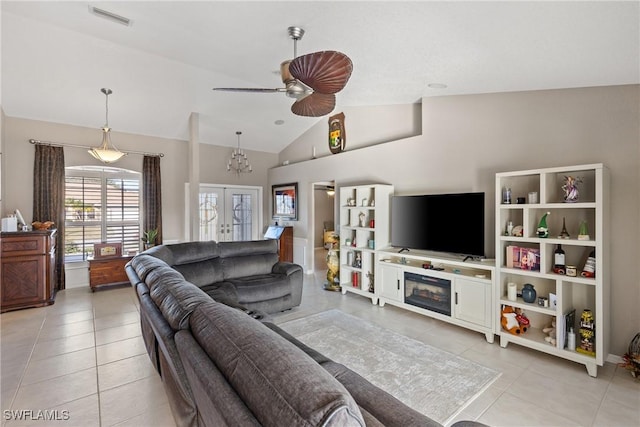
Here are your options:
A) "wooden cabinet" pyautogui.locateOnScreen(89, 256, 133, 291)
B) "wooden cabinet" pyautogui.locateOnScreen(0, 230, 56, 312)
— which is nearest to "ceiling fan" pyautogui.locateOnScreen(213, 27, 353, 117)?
"wooden cabinet" pyautogui.locateOnScreen(0, 230, 56, 312)

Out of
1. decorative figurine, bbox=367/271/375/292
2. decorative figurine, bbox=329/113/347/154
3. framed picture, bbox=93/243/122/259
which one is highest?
decorative figurine, bbox=329/113/347/154

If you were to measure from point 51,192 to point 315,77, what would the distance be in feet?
17.9

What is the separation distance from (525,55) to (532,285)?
2298mm

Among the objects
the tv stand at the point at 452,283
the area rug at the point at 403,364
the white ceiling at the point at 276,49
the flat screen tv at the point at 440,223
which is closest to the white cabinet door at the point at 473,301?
the tv stand at the point at 452,283

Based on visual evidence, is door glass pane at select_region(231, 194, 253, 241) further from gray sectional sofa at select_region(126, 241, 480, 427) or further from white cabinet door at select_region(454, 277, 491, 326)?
white cabinet door at select_region(454, 277, 491, 326)

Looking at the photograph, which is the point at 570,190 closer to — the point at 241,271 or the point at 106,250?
the point at 241,271

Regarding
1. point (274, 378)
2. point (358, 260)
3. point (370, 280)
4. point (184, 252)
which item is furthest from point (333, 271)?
point (274, 378)

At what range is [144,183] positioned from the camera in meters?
5.97

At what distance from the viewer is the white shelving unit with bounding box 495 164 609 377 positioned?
8.39ft

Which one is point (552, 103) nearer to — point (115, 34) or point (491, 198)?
point (491, 198)

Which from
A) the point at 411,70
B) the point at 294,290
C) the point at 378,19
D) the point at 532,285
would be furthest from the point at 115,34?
the point at 532,285

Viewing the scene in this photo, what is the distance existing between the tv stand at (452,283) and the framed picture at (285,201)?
2.99 m

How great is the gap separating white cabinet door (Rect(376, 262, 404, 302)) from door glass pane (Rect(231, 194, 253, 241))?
429 centimetres

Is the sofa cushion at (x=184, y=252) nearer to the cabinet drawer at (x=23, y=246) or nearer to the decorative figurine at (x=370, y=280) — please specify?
the cabinet drawer at (x=23, y=246)
